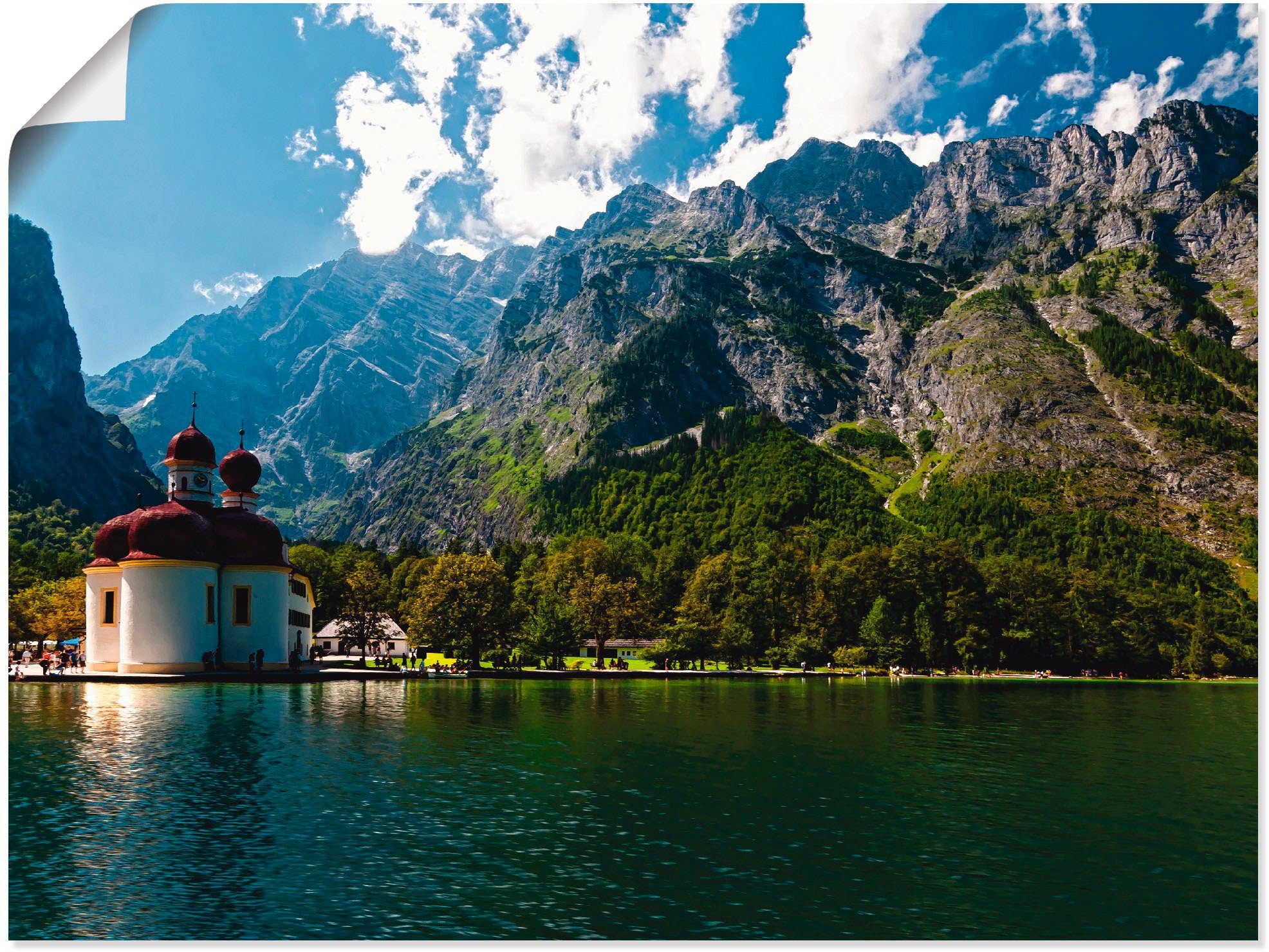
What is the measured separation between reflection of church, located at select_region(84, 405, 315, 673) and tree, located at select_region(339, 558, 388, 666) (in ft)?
46.0

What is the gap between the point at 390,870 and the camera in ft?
59.1

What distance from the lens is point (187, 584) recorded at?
66812 millimetres

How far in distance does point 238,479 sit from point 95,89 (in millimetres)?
71689

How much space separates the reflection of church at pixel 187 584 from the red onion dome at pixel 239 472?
3.11 m

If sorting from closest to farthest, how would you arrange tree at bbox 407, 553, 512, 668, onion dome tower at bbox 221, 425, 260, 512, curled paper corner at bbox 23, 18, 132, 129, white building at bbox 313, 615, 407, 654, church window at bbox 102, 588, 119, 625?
curled paper corner at bbox 23, 18, 132, 129 → church window at bbox 102, 588, 119, 625 → onion dome tower at bbox 221, 425, 260, 512 → tree at bbox 407, 553, 512, 668 → white building at bbox 313, 615, 407, 654

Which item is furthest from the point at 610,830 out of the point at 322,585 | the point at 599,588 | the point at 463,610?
the point at 322,585

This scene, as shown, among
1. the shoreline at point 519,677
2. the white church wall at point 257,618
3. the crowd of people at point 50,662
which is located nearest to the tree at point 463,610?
the shoreline at point 519,677

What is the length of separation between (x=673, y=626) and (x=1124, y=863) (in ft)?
284

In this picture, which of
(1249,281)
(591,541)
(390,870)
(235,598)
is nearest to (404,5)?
(390,870)

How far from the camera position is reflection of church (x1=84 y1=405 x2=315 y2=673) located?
213ft

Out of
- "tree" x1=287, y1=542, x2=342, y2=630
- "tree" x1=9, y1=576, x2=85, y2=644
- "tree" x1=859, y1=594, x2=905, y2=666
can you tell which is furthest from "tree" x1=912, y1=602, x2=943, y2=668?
"tree" x1=9, y1=576, x2=85, y2=644

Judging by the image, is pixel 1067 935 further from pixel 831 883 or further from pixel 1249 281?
pixel 1249 281

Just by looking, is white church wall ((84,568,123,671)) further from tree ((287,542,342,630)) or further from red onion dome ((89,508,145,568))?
tree ((287,542,342,630))

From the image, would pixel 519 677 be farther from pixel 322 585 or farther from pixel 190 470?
pixel 322 585
